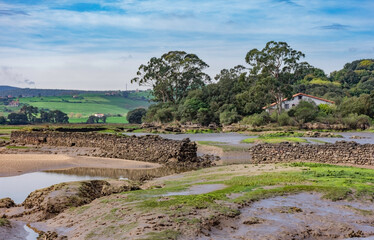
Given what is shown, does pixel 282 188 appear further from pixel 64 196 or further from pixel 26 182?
pixel 26 182

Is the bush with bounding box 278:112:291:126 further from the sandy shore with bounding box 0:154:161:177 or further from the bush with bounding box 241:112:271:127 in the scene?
the sandy shore with bounding box 0:154:161:177

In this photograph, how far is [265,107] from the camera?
84812 millimetres

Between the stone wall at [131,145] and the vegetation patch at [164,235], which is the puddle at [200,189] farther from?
the stone wall at [131,145]

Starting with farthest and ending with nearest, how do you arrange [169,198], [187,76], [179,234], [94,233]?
[187,76] → [169,198] → [94,233] → [179,234]

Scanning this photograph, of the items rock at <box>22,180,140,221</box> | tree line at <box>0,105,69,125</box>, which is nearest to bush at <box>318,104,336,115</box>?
rock at <box>22,180,140,221</box>

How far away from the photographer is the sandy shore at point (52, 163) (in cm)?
2866

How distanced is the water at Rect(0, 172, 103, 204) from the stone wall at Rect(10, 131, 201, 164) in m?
8.02

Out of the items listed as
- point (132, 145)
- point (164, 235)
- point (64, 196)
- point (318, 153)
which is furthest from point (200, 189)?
point (132, 145)

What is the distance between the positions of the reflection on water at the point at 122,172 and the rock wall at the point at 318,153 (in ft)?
16.9

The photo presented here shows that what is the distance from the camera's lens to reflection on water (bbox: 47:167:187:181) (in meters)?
25.2

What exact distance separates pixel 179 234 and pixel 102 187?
25.2 feet

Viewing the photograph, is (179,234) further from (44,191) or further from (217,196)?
(44,191)

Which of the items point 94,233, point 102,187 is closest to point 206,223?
point 94,233

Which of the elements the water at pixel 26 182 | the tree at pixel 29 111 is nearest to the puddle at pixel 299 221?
the water at pixel 26 182
